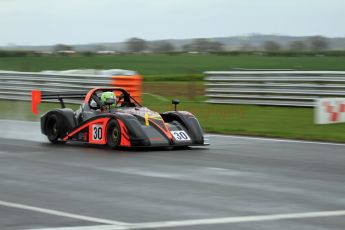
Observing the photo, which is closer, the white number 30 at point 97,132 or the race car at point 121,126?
the race car at point 121,126

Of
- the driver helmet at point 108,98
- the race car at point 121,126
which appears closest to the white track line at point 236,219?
the race car at point 121,126

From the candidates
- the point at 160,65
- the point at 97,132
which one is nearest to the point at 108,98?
the point at 97,132

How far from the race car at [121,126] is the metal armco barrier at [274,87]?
28.8 ft

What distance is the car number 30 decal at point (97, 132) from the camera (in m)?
13.9

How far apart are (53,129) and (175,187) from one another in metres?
6.45

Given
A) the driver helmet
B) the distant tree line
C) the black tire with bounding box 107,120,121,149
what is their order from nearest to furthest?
the black tire with bounding box 107,120,121,149
the driver helmet
the distant tree line

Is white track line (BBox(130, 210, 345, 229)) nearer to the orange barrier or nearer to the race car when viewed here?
the race car

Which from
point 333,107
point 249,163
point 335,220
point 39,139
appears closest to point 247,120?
point 333,107

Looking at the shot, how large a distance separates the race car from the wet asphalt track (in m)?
0.23

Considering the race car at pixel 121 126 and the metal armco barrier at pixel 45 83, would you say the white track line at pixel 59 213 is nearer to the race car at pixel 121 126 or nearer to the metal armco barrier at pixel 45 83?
the race car at pixel 121 126

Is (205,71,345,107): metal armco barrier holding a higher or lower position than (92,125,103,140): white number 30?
higher

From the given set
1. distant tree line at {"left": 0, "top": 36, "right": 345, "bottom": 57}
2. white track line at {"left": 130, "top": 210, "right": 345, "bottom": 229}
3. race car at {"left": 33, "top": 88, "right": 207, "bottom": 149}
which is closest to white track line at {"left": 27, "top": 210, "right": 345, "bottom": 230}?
white track line at {"left": 130, "top": 210, "right": 345, "bottom": 229}

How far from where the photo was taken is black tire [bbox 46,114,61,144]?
14.9 metres

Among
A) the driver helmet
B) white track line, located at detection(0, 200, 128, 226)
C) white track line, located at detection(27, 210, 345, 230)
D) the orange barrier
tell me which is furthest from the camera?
the orange barrier
